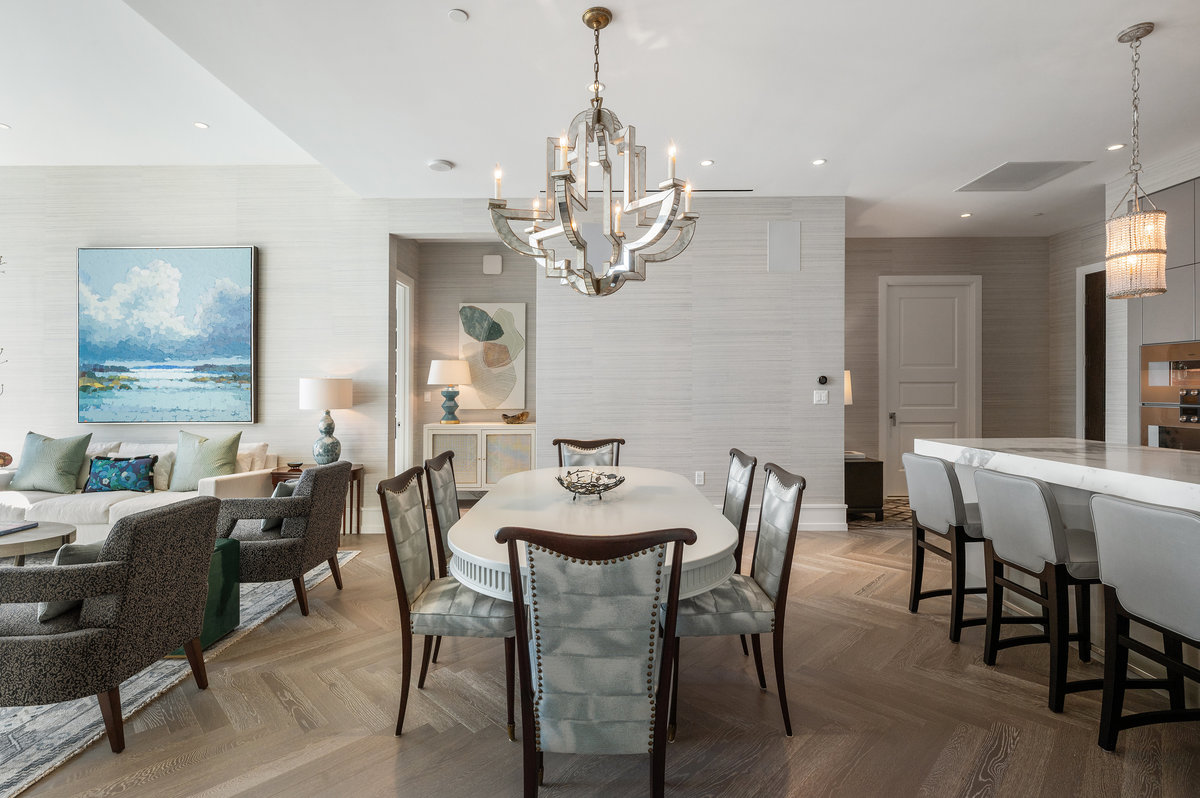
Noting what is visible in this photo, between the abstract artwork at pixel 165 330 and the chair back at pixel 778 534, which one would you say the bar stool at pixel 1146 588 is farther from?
the abstract artwork at pixel 165 330

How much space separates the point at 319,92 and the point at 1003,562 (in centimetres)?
387

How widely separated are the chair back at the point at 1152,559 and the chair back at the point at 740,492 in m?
1.13

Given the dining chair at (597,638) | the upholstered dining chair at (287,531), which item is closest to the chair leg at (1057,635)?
the dining chair at (597,638)

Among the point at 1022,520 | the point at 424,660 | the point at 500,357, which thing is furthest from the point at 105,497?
the point at 1022,520

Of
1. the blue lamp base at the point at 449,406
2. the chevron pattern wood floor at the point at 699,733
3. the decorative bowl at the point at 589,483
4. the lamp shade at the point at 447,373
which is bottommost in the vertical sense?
the chevron pattern wood floor at the point at 699,733

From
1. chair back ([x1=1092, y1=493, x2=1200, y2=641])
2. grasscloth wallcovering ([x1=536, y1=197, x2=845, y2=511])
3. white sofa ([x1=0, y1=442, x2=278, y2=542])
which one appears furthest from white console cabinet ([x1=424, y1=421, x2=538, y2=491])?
chair back ([x1=1092, y1=493, x2=1200, y2=641])

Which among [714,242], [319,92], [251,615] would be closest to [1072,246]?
[714,242]

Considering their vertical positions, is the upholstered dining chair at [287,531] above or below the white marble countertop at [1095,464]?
below

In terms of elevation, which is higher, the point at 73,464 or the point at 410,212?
the point at 410,212

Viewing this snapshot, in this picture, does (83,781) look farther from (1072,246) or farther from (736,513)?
(1072,246)

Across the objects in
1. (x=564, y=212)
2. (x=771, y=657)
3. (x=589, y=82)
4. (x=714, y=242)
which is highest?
(x=589, y=82)

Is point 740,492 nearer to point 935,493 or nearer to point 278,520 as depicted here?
point 935,493

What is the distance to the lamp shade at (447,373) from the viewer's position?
5680 mm

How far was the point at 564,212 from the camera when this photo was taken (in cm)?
187
